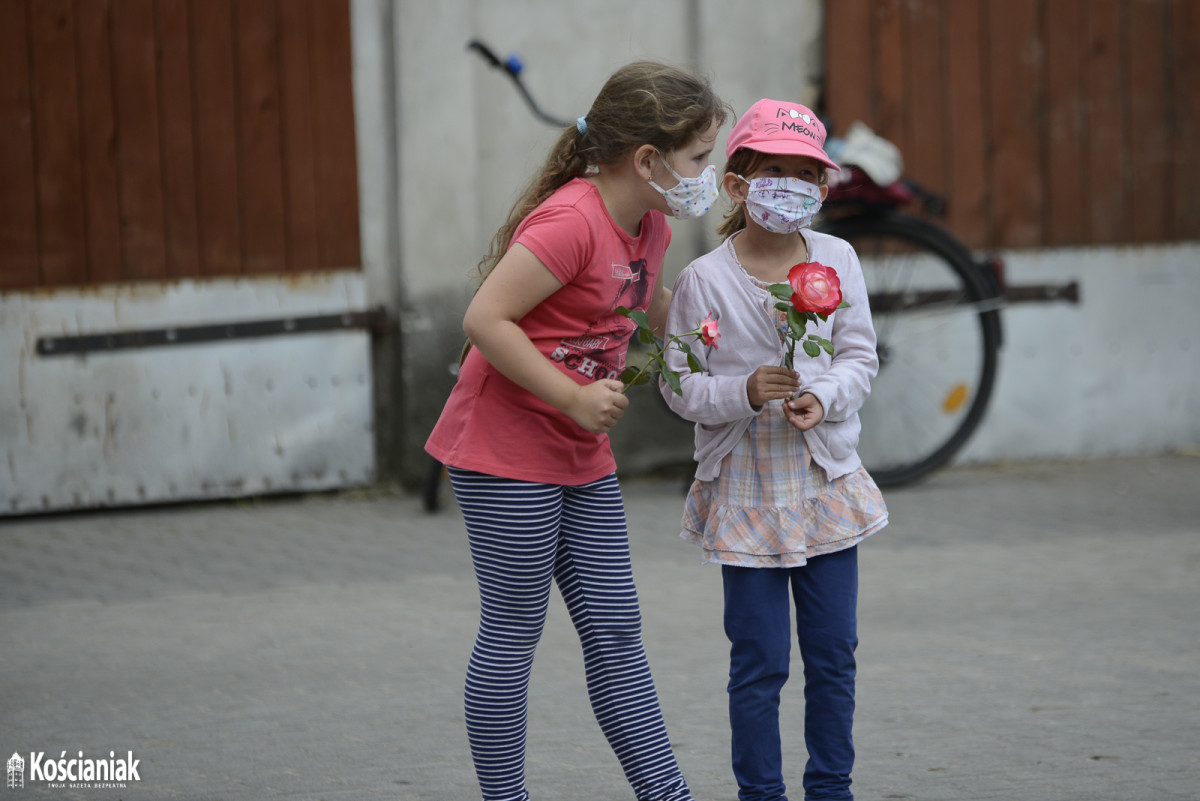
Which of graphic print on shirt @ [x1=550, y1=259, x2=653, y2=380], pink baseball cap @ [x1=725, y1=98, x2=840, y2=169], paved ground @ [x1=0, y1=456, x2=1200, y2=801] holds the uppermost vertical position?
pink baseball cap @ [x1=725, y1=98, x2=840, y2=169]

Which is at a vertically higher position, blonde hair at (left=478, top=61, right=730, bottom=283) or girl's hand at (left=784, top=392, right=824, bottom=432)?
blonde hair at (left=478, top=61, right=730, bottom=283)

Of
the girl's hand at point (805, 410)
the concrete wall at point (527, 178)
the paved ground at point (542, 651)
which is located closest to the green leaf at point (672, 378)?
the girl's hand at point (805, 410)

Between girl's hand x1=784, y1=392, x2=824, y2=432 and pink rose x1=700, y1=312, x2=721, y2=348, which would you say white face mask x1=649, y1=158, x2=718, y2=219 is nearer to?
pink rose x1=700, y1=312, x2=721, y2=348

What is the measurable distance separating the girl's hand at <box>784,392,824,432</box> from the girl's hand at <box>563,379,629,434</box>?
13.8 inches

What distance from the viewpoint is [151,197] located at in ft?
20.3

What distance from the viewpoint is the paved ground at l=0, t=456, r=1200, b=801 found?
3.33 m

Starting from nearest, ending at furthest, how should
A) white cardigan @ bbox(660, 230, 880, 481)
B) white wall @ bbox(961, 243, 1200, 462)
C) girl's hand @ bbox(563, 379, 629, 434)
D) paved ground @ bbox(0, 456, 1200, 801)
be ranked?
1. girl's hand @ bbox(563, 379, 629, 434)
2. white cardigan @ bbox(660, 230, 880, 481)
3. paved ground @ bbox(0, 456, 1200, 801)
4. white wall @ bbox(961, 243, 1200, 462)

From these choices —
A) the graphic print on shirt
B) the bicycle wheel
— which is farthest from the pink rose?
the bicycle wheel

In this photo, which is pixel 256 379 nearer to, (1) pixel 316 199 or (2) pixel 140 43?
(1) pixel 316 199

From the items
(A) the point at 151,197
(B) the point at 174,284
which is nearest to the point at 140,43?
(A) the point at 151,197

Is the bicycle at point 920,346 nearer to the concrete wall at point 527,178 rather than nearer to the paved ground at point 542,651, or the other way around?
the concrete wall at point 527,178

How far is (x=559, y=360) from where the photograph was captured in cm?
281

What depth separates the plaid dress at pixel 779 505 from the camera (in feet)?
9.29

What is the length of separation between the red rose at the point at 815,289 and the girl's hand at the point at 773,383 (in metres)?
0.13
